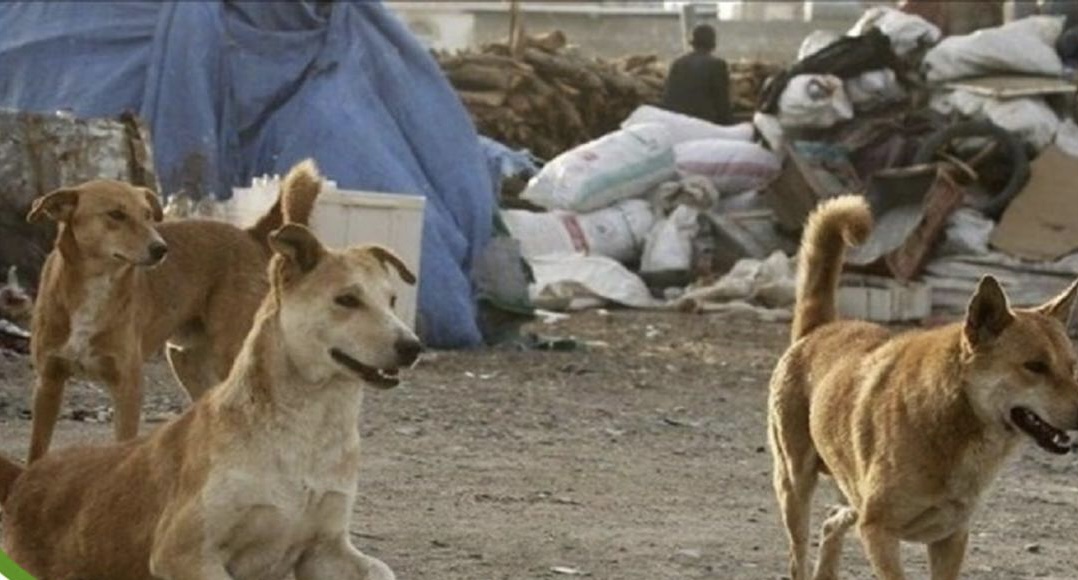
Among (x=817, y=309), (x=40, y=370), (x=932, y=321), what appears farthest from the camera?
(x=932, y=321)

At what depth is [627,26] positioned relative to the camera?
3738 cm

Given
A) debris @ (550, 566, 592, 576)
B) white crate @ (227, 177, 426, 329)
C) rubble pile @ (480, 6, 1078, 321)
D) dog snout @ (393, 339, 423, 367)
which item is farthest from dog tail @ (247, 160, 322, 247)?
rubble pile @ (480, 6, 1078, 321)

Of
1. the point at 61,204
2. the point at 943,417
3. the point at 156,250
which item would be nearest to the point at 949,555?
the point at 943,417

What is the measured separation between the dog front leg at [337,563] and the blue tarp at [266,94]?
27.4 ft

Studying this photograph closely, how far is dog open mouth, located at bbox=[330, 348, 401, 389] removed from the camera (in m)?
6.68

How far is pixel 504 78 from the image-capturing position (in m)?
23.2

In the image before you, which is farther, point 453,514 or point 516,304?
point 516,304

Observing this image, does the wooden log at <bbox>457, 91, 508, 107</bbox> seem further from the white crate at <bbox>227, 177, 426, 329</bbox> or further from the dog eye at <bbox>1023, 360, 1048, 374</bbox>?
the dog eye at <bbox>1023, 360, 1048, 374</bbox>

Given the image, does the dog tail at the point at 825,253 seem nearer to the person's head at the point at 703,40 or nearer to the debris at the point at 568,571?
the debris at the point at 568,571

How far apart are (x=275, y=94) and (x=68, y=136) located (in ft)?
7.39

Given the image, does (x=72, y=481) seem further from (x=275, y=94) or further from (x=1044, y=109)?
(x=1044, y=109)

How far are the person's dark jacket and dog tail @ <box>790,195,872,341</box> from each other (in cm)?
1411

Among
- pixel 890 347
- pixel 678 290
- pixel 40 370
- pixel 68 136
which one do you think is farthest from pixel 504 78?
pixel 890 347

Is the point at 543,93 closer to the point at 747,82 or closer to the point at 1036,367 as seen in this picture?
the point at 747,82
